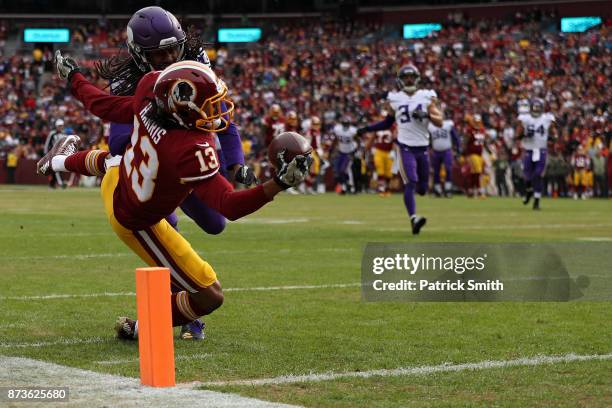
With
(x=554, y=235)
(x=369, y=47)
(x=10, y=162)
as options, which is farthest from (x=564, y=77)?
(x=554, y=235)

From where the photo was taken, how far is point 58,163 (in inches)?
294

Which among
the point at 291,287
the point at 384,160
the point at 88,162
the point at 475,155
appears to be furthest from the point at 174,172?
the point at 384,160

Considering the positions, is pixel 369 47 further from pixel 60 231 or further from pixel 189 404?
pixel 189 404

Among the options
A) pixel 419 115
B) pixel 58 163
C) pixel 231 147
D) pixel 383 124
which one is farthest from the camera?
pixel 419 115

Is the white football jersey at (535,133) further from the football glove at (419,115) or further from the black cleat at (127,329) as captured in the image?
the black cleat at (127,329)

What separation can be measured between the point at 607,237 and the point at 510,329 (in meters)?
7.96

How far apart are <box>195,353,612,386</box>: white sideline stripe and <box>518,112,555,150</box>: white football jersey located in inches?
695

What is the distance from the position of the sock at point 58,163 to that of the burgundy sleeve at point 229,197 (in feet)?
6.45

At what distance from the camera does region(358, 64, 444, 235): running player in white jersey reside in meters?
16.1

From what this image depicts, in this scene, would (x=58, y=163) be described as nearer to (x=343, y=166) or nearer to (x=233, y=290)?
(x=233, y=290)

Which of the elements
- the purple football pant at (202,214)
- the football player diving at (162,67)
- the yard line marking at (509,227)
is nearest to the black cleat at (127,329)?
the football player diving at (162,67)

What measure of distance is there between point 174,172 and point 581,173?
2548 centimetres

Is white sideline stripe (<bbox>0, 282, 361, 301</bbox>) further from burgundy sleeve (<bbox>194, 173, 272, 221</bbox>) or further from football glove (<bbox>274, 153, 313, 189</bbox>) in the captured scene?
football glove (<bbox>274, 153, 313, 189</bbox>)

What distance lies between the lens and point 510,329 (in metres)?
7.05
